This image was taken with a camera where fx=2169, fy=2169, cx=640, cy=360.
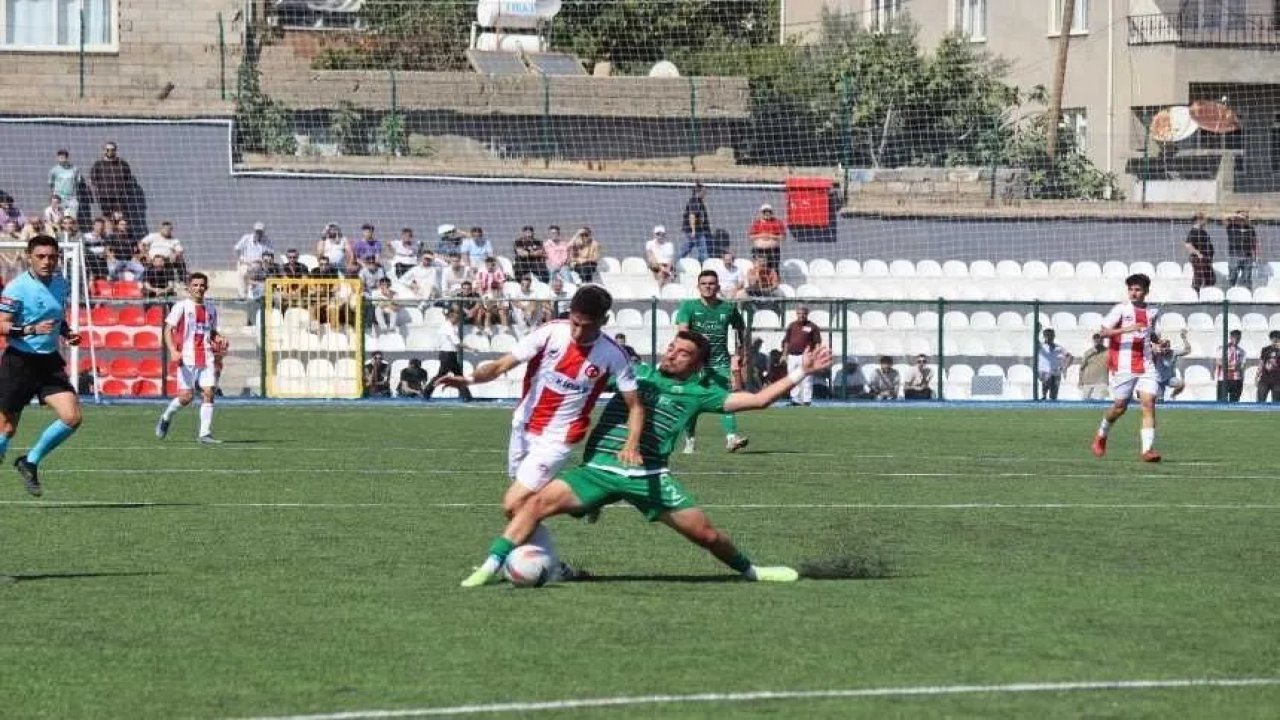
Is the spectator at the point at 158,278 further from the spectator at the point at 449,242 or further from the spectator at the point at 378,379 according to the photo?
the spectator at the point at 449,242

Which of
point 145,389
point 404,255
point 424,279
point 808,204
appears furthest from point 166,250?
point 808,204

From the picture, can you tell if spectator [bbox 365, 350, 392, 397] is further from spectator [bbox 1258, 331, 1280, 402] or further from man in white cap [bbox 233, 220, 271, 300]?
spectator [bbox 1258, 331, 1280, 402]

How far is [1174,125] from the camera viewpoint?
4516cm

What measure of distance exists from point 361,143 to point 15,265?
29.6 ft

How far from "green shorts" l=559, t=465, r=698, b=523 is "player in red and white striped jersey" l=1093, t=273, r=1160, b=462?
11.2 meters

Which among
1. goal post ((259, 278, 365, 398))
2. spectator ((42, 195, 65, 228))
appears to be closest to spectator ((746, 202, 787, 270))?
goal post ((259, 278, 365, 398))

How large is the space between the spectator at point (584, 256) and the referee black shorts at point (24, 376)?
20.0 meters

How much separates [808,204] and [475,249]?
23.0 ft

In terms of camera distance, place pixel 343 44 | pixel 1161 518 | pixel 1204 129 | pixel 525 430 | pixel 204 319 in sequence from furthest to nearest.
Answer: pixel 343 44 < pixel 1204 129 < pixel 204 319 < pixel 1161 518 < pixel 525 430

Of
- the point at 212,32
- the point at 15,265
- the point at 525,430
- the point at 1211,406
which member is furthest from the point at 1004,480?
the point at 212,32

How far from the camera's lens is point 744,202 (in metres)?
39.5

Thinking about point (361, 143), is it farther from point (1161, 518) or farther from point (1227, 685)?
point (1227, 685)

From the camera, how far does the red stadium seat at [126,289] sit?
3300 cm

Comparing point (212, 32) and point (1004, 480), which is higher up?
point (212, 32)
